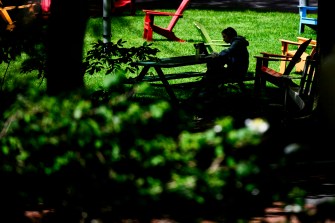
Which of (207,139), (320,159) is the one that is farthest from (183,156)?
(320,159)

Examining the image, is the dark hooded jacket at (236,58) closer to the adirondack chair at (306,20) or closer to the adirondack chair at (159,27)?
the adirondack chair at (159,27)

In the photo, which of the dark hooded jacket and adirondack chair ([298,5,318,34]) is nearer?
the dark hooded jacket

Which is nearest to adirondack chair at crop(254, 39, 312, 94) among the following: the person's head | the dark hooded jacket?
the dark hooded jacket

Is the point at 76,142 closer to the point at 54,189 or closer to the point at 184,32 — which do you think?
the point at 54,189

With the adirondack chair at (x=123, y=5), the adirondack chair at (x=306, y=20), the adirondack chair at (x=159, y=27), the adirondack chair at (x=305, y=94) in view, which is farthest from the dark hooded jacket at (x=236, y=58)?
the adirondack chair at (x=123, y=5)

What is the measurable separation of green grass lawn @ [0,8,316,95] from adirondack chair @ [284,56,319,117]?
4.89 m

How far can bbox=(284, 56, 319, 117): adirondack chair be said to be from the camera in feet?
29.5

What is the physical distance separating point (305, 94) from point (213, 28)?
10.3 meters

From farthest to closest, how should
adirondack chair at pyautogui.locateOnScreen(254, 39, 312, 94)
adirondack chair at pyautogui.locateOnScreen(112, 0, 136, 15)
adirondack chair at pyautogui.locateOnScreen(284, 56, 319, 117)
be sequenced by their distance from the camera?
adirondack chair at pyautogui.locateOnScreen(112, 0, 136, 15)
adirondack chair at pyautogui.locateOnScreen(254, 39, 312, 94)
adirondack chair at pyautogui.locateOnScreen(284, 56, 319, 117)

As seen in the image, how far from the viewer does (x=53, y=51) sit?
18.6ft

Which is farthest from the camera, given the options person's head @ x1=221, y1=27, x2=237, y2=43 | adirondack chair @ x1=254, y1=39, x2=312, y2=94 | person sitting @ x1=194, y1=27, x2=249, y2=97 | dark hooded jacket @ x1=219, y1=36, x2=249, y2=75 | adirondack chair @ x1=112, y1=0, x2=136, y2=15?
adirondack chair @ x1=112, y1=0, x2=136, y2=15

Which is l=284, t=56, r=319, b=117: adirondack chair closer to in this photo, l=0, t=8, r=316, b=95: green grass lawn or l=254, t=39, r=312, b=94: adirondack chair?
l=254, t=39, r=312, b=94: adirondack chair

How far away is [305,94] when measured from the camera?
9.60 meters

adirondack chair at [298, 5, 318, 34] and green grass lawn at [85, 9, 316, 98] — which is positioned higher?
adirondack chair at [298, 5, 318, 34]
